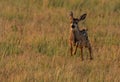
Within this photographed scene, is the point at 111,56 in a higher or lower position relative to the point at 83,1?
lower

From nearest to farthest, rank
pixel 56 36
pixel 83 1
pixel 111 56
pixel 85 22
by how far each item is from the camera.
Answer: pixel 111 56 < pixel 56 36 < pixel 85 22 < pixel 83 1

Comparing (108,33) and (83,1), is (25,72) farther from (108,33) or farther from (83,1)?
(83,1)

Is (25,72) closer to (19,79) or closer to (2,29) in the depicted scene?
(19,79)

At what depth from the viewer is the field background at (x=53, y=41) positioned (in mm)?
8048

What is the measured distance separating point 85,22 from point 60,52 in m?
2.77

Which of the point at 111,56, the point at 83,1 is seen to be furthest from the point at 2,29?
the point at 83,1

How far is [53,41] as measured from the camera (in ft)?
33.0

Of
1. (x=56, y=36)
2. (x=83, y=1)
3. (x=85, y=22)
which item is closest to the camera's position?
(x=56, y=36)

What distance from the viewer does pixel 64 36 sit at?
10.5 meters

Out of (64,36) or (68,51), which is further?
(64,36)

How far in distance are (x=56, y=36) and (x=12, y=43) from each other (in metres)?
1.11

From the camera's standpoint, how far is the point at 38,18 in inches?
484

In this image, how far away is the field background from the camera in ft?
26.4

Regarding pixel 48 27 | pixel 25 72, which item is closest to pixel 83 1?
pixel 48 27
